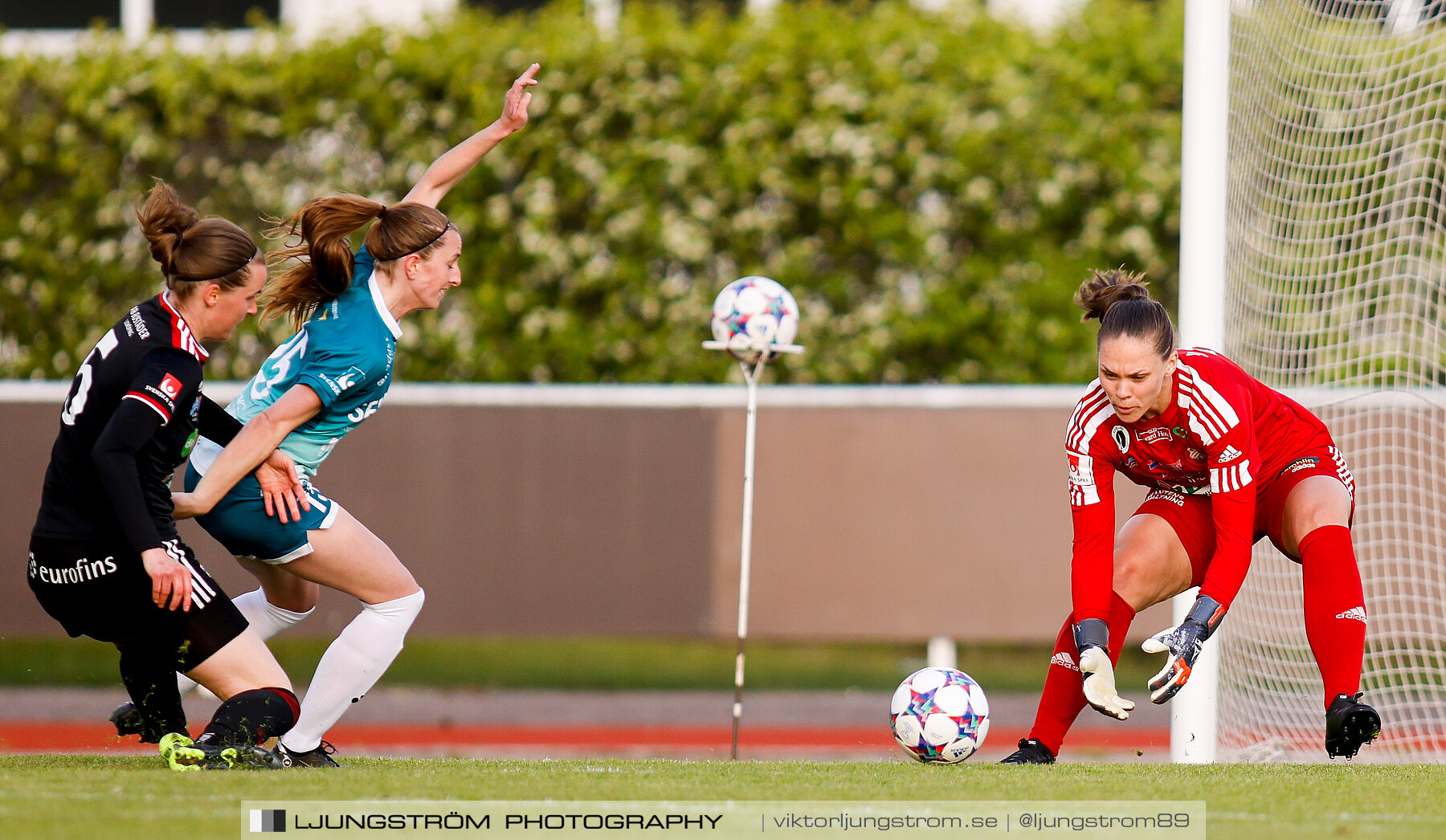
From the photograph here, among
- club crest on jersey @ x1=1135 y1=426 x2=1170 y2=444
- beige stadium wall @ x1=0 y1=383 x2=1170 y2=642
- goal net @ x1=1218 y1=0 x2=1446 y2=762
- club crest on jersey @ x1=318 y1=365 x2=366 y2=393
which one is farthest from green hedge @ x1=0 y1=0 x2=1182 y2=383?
club crest on jersey @ x1=318 y1=365 x2=366 y2=393

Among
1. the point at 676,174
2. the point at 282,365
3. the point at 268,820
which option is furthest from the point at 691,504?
the point at 268,820

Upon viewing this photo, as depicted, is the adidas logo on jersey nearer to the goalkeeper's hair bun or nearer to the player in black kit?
the goalkeeper's hair bun

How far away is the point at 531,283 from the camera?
33.1 ft

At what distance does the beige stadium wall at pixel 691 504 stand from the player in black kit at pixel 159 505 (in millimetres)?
4514

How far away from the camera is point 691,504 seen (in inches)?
352

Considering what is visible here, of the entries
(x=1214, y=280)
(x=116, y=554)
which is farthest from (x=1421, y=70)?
(x=116, y=554)

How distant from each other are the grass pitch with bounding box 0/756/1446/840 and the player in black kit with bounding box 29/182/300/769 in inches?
11.0

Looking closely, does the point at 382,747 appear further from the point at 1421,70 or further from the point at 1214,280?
the point at 1421,70

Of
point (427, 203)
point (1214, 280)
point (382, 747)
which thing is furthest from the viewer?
point (382, 747)

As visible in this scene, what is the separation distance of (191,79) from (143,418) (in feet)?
23.4

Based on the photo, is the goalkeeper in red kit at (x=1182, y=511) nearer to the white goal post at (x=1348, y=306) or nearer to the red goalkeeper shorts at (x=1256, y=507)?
the red goalkeeper shorts at (x=1256, y=507)

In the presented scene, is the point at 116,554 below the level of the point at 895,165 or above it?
below

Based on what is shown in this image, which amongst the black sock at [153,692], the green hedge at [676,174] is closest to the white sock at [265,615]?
the black sock at [153,692]

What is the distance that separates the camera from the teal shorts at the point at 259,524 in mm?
4316
